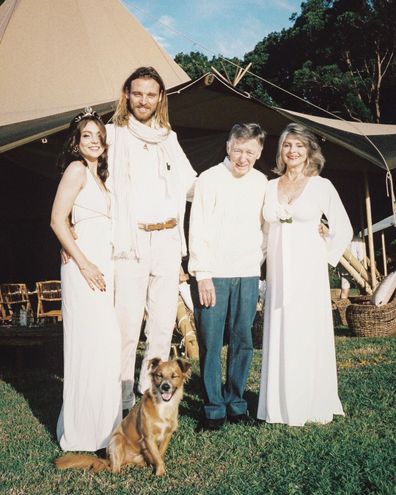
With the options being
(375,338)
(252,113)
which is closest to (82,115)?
(252,113)

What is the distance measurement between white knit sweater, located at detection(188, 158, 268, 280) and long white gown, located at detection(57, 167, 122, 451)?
0.59m

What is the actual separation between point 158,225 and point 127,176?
0.33 metres

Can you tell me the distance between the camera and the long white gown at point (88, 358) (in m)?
3.08

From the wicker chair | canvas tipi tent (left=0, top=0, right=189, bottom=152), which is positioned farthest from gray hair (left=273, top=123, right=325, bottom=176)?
canvas tipi tent (left=0, top=0, right=189, bottom=152)

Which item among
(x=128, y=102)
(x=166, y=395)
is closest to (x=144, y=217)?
(x=128, y=102)

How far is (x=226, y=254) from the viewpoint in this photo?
132 inches

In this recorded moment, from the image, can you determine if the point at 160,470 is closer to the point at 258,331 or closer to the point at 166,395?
the point at 166,395

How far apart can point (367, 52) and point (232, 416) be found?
768 inches

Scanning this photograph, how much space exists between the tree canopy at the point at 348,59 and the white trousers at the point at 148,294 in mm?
17092

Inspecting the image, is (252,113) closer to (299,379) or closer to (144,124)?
(144,124)

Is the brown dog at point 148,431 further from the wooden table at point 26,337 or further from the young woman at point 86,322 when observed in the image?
the wooden table at point 26,337

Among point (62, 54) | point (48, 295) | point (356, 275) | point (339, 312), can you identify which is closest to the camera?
point (339, 312)

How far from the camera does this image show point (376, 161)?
5723 mm

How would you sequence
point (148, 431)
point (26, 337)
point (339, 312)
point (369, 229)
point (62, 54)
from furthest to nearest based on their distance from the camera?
1. point (62, 54)
2. point (339, 312)
3. point (369, 229)
4. point (26, 337)
5. point (148, 431)
